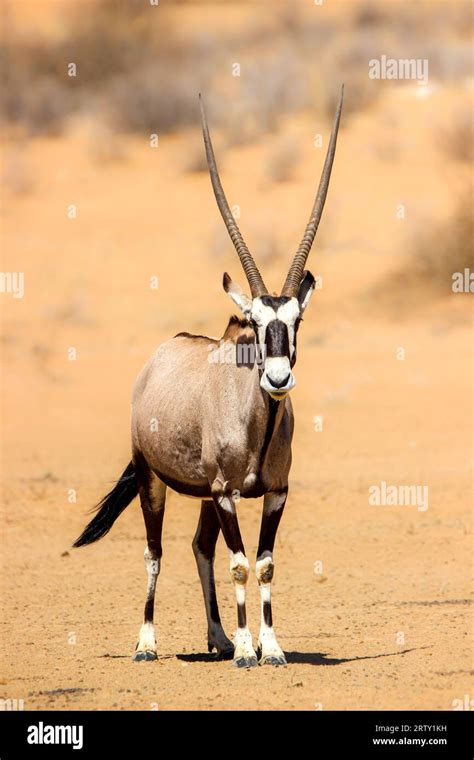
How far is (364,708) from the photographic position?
299 inches

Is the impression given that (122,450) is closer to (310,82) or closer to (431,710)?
(431,710)

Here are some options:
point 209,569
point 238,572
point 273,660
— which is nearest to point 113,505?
point 209,569

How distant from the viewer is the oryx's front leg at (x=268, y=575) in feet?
28.3

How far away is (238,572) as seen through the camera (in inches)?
340

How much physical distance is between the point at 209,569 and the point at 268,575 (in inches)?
41.4

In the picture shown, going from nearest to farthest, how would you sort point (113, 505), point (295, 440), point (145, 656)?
point (145, 656)
point (113, 505)
point (295, 440)

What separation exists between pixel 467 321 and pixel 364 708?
16975 millimetres

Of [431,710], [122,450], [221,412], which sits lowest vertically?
[431,710]

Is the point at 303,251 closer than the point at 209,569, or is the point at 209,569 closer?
the point at 303,251

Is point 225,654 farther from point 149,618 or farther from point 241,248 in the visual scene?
point 241,248

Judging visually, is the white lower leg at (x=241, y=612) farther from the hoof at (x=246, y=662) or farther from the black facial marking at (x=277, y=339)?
the black facial marking at (x=277, y=339)

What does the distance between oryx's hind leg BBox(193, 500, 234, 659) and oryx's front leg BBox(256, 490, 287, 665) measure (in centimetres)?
67

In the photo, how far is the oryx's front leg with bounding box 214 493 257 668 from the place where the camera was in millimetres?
8570

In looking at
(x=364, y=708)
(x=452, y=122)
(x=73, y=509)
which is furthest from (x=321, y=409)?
(x=364, y=708)
